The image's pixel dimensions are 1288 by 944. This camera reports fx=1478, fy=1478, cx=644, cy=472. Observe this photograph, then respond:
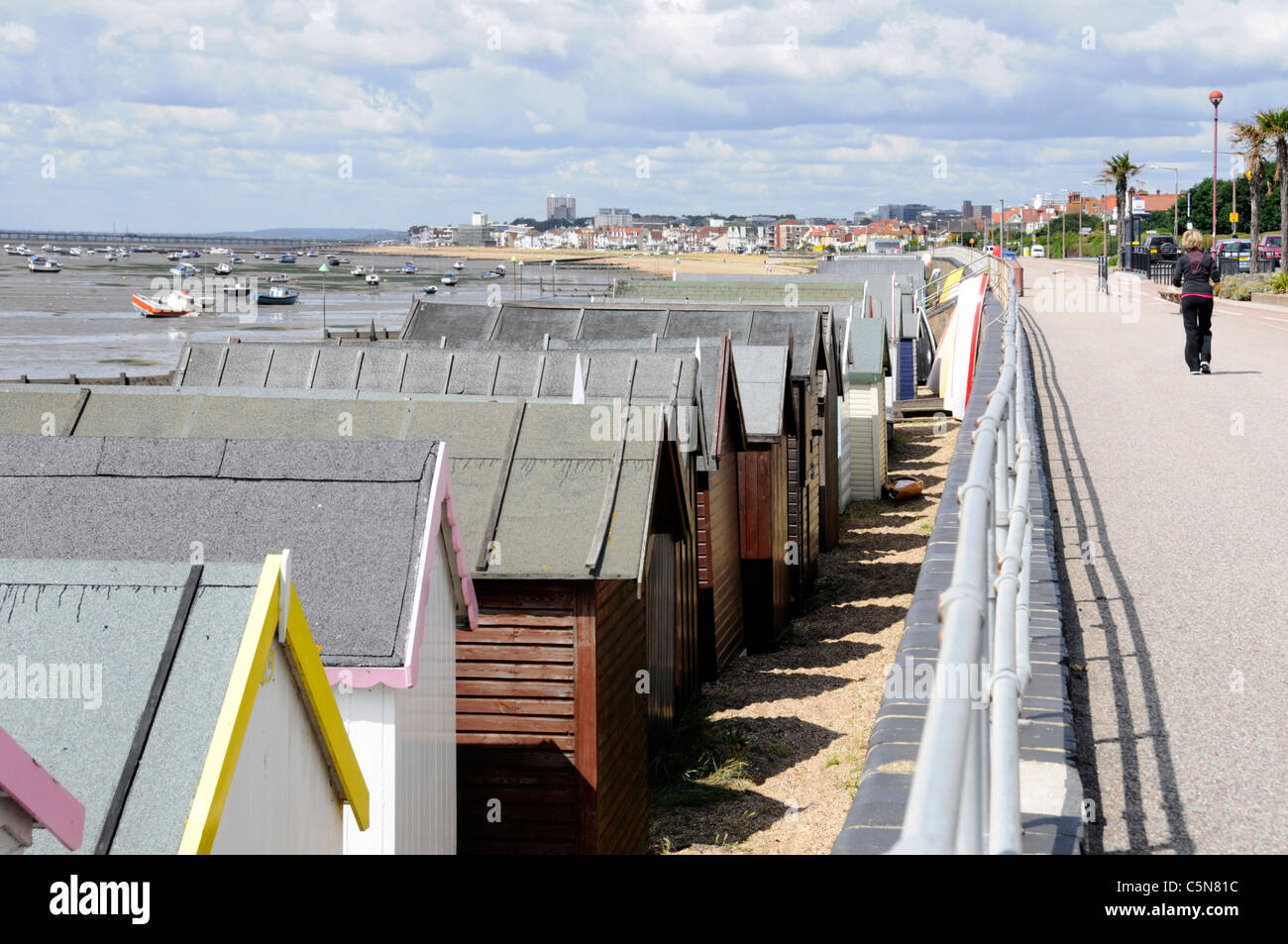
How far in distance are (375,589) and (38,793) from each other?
152 inches

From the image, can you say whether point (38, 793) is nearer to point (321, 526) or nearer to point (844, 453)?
point (321, 526)

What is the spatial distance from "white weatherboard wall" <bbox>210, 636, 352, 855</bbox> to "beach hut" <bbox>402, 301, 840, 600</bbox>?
735 inches

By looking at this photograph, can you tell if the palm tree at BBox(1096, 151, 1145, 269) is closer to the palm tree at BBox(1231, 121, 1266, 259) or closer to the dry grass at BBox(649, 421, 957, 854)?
the palm tree at BBox(1231, 121, 1266, 259)

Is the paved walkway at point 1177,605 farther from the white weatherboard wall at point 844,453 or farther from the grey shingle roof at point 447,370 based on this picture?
the white weatherboard wall at point 844,453

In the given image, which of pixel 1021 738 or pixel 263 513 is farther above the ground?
pixel 263 513

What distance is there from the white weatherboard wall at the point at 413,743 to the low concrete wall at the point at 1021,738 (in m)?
2.65

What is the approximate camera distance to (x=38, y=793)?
3400mm

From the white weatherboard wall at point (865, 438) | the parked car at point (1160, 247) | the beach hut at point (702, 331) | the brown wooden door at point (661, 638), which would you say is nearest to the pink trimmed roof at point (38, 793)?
the brown wooden door at point (661, 638)

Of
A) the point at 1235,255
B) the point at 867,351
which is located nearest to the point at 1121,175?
the point at 1235,255

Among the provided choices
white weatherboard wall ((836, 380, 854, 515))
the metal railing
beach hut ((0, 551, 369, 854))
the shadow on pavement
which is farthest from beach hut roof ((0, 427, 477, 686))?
white weatherboard wall ((836, 380, 854, 515))

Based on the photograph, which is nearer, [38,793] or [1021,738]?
[38,793]

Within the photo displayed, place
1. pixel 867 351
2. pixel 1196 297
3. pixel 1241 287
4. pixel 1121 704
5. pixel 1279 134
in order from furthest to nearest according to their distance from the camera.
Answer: pixel 1279 134 → pixel 1241 287 → pixel 867 351 → pixel 1196 297 → pixel 1121 704

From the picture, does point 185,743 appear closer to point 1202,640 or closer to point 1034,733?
point 1034,733
